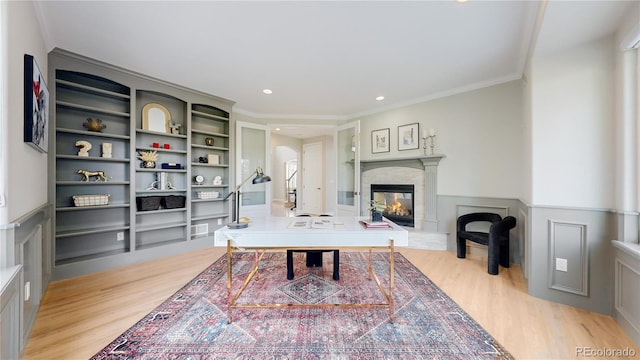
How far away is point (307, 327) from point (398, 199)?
3.26m

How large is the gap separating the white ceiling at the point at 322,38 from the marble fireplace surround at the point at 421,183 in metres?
1.29

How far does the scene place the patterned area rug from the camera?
1.56 meters

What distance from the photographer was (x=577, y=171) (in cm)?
213

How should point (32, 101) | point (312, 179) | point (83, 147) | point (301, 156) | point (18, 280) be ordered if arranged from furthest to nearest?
point (301, 156) < point (312, 179) < point (83, 147) < point (32, 101) < point (18, 280)

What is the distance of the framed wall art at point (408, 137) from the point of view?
424cm

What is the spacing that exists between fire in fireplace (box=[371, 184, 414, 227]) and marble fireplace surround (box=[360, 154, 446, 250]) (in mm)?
89

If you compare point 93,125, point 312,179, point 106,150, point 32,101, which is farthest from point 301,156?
point 32,101

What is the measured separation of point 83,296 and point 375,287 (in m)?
2.89

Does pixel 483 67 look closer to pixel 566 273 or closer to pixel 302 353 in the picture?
pixel 566 273

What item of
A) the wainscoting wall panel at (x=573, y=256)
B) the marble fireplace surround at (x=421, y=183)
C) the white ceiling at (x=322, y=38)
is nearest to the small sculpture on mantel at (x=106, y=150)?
the white ceiling at (x=322, y=38)

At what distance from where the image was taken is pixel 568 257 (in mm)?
2162

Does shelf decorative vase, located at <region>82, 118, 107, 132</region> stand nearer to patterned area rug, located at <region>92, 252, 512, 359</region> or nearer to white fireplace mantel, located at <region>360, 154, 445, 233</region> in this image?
patterned area rug, located at <region>92, 252, 512, 359</region>

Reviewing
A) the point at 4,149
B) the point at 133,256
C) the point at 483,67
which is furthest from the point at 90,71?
the point at 483,67

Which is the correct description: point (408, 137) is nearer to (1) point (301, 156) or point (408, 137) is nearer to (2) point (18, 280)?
(1) point (301, 156)
